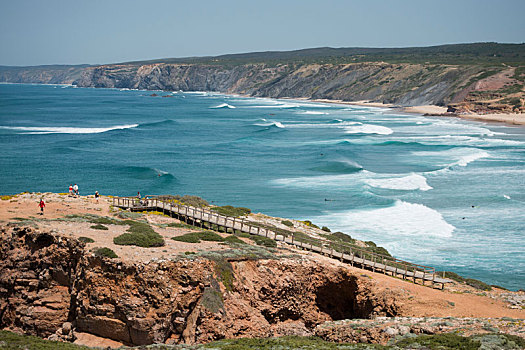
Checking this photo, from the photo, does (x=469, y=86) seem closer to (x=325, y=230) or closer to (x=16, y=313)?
→ (x=325, y=230)

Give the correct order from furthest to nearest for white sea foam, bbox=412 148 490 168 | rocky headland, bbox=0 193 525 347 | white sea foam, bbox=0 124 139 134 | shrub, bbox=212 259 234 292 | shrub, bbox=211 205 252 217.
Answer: white sea foam, bbox=0 124 139 134 → white sea foam, bbox=412 148 490 168 → shrub, bbox=211 205 252 217 → shrub, bbox=212 259 234 292 → rocky headland, bbox=0 193 525 347

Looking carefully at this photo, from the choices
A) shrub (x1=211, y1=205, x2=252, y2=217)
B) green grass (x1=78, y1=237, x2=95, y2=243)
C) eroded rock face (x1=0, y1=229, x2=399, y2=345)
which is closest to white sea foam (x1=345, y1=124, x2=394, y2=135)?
shrub (x1=211, y1=205, x2=252, y2=217)

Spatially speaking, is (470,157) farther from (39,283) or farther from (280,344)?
(39,283)

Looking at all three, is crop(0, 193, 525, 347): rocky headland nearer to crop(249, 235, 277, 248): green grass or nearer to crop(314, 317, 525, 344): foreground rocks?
crop(314, 317, 525, 344): foreground rocks

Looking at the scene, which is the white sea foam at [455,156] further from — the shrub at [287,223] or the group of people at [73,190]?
the group of people at [73,190]

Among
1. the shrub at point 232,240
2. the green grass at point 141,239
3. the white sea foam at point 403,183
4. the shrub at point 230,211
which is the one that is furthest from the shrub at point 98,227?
the white sea foam at point 403,183

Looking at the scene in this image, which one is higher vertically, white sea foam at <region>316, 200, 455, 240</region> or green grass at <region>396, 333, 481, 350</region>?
green grass at <region>396, 333, 481, 350</region>
